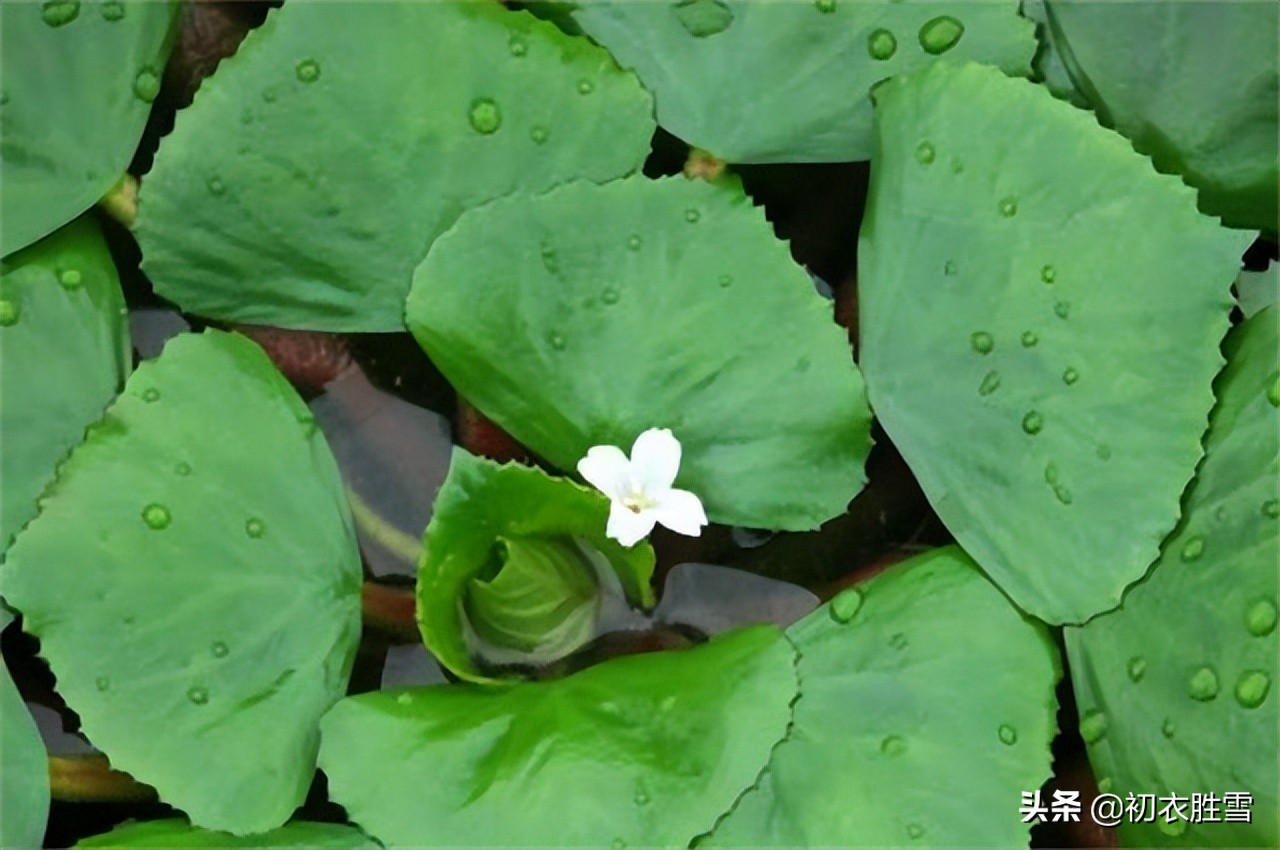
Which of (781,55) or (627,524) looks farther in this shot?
(781,55)

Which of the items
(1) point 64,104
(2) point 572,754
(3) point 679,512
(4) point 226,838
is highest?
(1) point 64,104

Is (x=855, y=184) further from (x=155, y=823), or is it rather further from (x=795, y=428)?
(x=155, y=823)

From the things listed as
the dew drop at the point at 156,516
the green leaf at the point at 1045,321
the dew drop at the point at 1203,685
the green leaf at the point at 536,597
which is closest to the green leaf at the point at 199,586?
the dew drop at the point at 156,516

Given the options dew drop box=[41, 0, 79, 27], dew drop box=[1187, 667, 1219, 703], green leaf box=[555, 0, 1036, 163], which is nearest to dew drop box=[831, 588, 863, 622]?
dew drop box=[1187, 667, 1219, 703]

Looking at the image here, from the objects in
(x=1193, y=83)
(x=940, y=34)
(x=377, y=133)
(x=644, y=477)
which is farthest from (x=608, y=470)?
(x=1193, y=83)

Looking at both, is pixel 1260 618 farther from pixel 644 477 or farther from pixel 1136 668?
pixel 644 477

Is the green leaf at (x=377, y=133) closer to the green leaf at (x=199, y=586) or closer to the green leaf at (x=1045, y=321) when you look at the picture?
the green leaf at (x=199, y=586)

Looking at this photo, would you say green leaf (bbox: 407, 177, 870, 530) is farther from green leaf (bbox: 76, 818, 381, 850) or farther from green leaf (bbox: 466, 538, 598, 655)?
green leaf (bbox: 76, 818, 381, 850)

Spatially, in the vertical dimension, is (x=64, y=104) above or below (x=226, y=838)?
above
